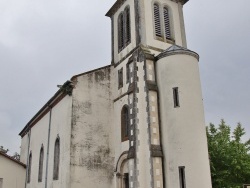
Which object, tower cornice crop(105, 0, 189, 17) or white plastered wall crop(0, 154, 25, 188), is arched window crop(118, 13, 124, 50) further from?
white plastered wall crop(0, 154, 25, 188)

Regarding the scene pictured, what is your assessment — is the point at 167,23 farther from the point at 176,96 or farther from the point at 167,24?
the point at 176,96

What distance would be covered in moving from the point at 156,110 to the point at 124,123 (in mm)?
2562

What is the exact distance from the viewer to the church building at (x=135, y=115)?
1502 cm

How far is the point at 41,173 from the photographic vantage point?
22359mm

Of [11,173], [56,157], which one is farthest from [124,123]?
[11,173]

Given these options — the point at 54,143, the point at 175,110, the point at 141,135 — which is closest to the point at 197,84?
the point at 175,110

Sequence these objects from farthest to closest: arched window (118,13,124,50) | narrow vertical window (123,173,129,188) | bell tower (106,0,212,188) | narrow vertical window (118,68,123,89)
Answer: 1. arched window (118,13,124,50)
2. narrow vertical window (118,68,123,89)
3. narrow vertical window (123,173,129,188)
4. bell tower (106,0,212,188)

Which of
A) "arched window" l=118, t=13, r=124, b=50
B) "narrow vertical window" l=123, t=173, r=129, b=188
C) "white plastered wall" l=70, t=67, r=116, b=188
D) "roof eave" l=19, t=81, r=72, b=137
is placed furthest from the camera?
"arched window" l=118, t=13, r=124, b=50

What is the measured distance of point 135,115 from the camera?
16.3m

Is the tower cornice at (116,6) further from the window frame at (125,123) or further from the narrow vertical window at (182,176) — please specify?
the narrow vertical window at (182,176)

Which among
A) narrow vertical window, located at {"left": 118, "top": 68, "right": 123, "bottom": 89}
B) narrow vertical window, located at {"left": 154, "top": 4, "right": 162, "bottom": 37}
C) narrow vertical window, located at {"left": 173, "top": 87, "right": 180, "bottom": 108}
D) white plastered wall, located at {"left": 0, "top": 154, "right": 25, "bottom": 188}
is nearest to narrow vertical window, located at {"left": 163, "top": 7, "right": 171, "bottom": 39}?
narrow vertical window, located at {"left": 154, "top": 4, "right": 162, "bottom": 37}

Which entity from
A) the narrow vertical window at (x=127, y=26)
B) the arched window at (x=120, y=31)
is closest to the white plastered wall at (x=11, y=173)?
the arched window at (x=120, y=31)

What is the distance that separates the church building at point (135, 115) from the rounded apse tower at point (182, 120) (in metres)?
0.05

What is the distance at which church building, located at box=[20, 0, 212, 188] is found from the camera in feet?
49.3
